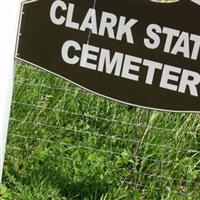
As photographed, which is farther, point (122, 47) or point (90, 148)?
point (90, 148)

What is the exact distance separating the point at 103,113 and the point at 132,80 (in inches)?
24.3

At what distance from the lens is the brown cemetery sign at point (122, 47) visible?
2.75 m

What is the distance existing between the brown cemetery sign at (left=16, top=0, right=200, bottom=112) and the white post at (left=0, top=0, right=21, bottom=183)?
6cm

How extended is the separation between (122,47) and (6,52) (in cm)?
56

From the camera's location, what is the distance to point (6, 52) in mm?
2811

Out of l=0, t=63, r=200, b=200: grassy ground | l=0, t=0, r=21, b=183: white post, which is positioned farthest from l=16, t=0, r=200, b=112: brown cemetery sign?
l=0, t=63, r=200, b=200: grassy ground

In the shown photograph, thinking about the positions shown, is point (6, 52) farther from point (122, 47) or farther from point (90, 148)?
point (90, 148)

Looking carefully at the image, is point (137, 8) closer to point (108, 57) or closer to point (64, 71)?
point (108, 57)

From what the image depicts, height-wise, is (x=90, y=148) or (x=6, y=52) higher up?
(x=6, y=52)

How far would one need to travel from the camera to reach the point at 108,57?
2.83 m

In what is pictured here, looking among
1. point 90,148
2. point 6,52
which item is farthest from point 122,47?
point 90,148

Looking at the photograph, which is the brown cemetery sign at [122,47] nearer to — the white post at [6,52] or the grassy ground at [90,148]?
the white post at [6,52]

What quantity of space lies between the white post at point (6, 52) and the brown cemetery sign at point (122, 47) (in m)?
0.06

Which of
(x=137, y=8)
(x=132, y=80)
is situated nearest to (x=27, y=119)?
(x=132, y=80)
